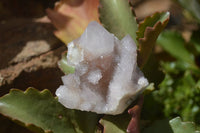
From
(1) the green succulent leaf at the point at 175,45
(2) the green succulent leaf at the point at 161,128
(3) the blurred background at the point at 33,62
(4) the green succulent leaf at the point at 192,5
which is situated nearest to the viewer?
(2) the green succulent leaf at the point at 161,128

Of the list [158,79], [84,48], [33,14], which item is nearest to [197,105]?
[158,79]

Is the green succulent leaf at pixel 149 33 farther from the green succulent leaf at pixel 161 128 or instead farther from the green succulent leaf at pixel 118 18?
the green succulent leaf at pixel 161 128

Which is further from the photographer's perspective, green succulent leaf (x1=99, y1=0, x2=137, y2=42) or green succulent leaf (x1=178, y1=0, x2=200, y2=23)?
green succulent leaf (x1=178, y1=0, x2=200, y2=23)

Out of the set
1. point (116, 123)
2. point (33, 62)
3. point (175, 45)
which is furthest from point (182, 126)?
point (175, 45)

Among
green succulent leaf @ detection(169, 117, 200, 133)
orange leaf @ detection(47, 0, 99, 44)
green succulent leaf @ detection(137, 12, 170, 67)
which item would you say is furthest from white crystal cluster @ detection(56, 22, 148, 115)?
orange leaf @ detection(47, 0, 99, 44)

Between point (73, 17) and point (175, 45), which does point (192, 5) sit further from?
point (73, 17)

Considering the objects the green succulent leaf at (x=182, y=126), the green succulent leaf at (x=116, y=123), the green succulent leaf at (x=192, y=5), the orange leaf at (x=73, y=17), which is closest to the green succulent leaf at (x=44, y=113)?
the green succulent leaf at (x=116, y=123)

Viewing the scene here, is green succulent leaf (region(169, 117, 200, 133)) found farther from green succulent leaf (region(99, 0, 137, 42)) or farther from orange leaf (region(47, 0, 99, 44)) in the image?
orange leaf (region(47, 0, 99, 44))
